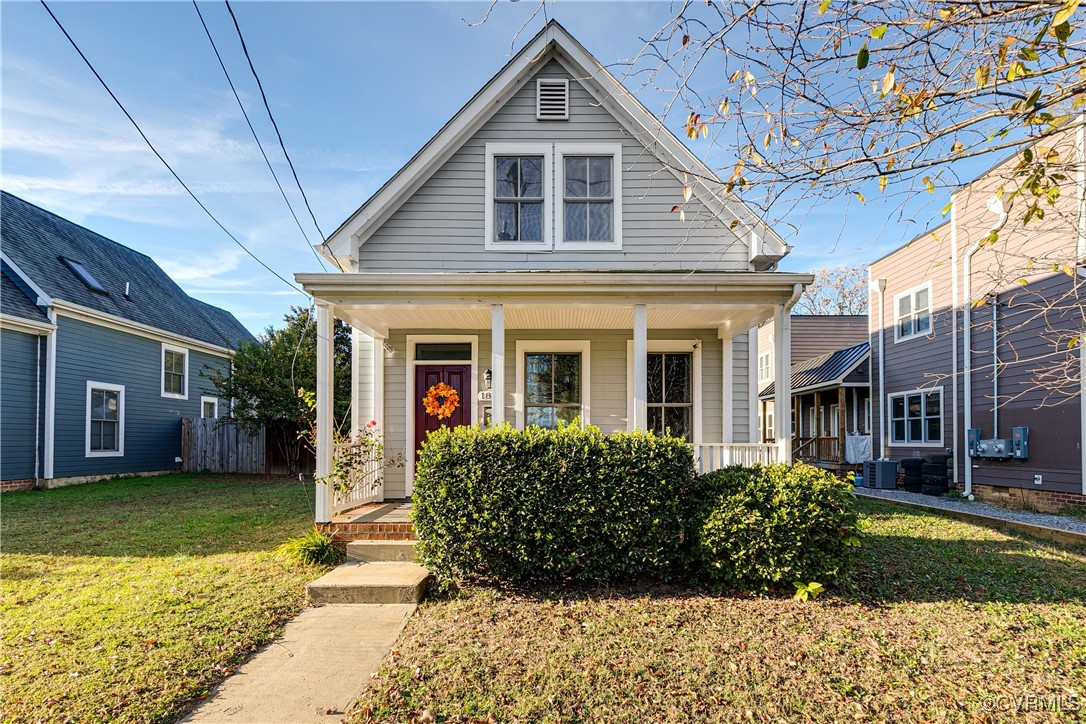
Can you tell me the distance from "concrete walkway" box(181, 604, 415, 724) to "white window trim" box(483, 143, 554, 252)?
15.1ft

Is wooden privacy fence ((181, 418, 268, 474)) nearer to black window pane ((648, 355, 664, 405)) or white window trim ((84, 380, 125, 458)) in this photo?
white window trim ((84, 380, 125, 458))

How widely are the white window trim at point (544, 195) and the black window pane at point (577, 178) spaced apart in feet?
0.83

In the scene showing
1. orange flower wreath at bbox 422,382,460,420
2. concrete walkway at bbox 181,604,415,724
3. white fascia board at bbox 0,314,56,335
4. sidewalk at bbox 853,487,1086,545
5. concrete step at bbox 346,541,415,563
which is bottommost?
sidewalk at bbox 853,487,1086,545

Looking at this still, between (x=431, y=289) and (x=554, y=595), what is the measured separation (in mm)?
3379

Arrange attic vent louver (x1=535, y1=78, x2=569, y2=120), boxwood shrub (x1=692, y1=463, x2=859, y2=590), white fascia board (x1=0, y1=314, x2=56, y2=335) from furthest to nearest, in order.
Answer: white fascia board (x1=0, y1=314, x2=56, y2=335) → attic vent louver (x1=535, y1=78, x2=569, y2=120) → boxwood shrub (x1=692, y1=463, x2=859, y2=590)

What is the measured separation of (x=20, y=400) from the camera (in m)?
11.0

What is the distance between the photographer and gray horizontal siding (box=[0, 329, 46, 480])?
1069 cm

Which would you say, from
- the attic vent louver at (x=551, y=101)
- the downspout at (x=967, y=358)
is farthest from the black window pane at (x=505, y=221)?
the downspout at (x=967, y=358)

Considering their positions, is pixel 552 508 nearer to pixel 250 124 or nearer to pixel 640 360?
pixel 640 360

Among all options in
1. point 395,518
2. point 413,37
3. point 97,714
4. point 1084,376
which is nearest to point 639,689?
point 97,714

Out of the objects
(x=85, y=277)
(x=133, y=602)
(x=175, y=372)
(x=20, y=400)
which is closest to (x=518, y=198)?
(x=133, y=602)

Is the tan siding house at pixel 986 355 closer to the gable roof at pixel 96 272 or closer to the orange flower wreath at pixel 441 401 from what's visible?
the orange flower wreath at pixel 441 401

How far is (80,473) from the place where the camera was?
12195 mm

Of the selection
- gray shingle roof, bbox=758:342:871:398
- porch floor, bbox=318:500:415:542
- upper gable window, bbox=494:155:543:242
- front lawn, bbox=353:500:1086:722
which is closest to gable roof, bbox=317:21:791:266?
upper gable window, bbox=494:155:543:242
